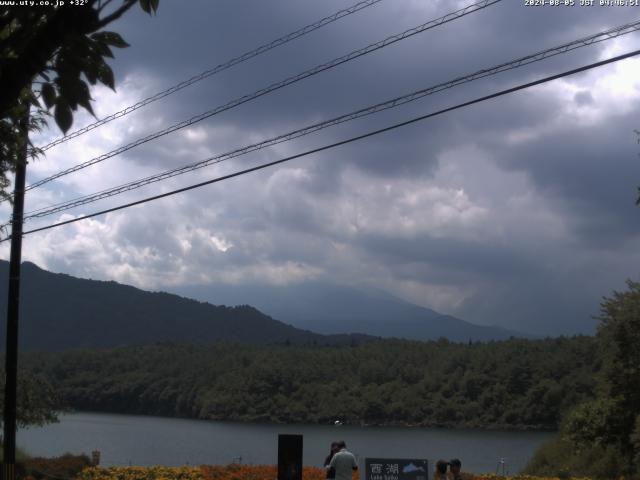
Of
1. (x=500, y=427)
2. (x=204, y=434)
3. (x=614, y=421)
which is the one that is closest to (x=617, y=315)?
(x=614, y=421)

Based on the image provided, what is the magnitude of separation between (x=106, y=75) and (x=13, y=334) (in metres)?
15.0

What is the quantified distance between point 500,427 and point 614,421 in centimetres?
5748

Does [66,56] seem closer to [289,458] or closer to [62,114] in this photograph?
[62,114]

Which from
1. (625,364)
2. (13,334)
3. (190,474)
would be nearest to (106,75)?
(13,334)

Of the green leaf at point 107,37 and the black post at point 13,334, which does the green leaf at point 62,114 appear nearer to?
the green leaf at point 107,37

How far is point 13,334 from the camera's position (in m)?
18.5

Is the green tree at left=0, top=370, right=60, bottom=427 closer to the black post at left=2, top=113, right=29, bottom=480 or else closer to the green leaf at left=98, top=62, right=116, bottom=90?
the black post at left=2, top=113, right=29, bottom=480

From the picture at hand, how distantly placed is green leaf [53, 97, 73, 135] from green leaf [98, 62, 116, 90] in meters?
0.26

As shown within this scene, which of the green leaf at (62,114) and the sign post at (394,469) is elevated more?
the green leaf at (62,114)

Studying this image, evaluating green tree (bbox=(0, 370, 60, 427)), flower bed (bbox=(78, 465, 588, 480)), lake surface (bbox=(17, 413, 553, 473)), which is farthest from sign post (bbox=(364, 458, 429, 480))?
lake surface (bbox=(17, 413, 553, 473))

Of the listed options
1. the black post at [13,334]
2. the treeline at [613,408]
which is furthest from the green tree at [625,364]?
the black post at [13,334]

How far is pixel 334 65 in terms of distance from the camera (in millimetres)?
Result: 14555

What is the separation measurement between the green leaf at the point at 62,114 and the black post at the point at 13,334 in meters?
13.7

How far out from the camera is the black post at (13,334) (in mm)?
17734
